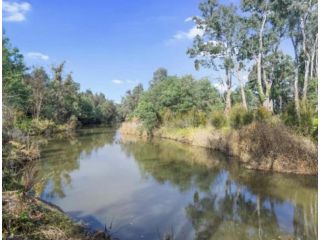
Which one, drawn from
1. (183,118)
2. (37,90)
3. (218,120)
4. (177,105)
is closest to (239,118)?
(218,120)

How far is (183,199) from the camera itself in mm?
8953

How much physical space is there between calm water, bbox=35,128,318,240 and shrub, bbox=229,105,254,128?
3654 mm

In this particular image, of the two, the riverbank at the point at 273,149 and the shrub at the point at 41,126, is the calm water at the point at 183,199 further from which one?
the shrub at the point at 41,126

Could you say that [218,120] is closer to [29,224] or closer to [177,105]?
[177,105]

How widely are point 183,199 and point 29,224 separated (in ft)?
16.5

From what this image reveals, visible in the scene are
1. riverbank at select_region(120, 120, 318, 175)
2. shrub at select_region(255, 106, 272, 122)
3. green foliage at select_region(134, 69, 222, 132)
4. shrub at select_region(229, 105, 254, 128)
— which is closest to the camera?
riverbank at select_region(120, 120, 318, 175)

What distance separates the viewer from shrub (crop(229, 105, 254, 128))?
675 inches

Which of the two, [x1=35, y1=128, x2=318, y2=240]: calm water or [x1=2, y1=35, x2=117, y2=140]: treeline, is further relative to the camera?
[x1=2, y1=35, x2=117, y2=140]: treeline

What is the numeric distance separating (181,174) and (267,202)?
4099 millimetres

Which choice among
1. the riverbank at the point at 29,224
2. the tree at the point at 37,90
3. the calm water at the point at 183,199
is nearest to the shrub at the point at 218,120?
the calm water at the point at 183,199

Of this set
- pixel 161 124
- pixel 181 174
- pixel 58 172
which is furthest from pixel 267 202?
pixel 161 124

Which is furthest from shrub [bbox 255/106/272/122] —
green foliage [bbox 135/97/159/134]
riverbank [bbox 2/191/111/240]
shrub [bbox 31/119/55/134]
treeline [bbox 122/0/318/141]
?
shrub [bbox 31/119/55/134]

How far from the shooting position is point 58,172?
1234cm

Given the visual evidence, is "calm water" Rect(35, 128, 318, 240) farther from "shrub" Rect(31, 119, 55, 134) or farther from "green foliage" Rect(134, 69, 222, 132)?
"shrub" Rect(31, 119, 55, 134)
